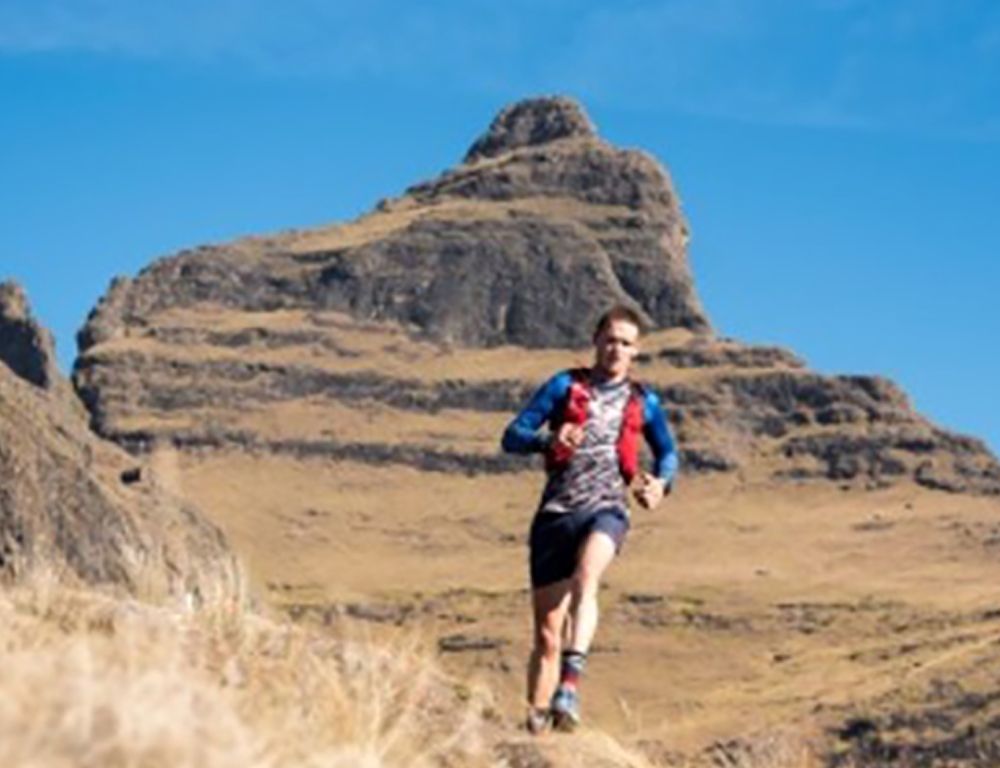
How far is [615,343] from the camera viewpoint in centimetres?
1059

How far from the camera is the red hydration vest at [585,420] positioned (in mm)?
10484

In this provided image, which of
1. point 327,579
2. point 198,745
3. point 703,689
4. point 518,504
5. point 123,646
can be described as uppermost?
point 518,504

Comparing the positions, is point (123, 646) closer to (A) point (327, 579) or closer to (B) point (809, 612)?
(B) point (809, 612)

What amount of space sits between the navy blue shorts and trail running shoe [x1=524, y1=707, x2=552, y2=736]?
79 cm

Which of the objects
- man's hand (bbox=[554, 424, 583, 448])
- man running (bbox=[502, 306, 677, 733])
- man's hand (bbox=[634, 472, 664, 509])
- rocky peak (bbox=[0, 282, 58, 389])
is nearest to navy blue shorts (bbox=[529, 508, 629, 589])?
man running (bbox=[502, 306, 677, 733])

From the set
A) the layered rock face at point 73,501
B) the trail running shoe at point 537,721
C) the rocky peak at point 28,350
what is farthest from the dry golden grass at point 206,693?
the rocky peak at point 28,350

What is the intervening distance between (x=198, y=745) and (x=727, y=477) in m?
193

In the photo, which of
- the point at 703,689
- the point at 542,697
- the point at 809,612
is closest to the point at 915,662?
the point at 703,689

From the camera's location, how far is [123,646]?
709cm

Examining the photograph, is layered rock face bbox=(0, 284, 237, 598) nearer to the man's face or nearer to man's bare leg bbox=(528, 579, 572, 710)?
man's bare leg bbox=(528, 579, 572, 710)

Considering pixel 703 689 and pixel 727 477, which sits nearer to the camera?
pixel 703 689

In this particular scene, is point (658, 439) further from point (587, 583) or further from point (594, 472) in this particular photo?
point (587, 583)

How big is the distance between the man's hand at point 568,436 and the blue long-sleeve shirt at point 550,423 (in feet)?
0.27

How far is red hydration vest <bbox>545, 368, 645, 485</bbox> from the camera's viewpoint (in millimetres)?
10484
